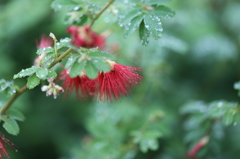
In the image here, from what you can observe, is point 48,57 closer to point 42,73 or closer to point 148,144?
point 42,73

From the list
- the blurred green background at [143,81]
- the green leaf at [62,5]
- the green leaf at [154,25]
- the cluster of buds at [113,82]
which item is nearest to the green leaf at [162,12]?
the green leaf at [154,25]

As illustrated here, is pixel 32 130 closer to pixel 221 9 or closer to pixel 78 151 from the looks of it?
pixel 78 151

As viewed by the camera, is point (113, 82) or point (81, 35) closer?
point (113, 82)

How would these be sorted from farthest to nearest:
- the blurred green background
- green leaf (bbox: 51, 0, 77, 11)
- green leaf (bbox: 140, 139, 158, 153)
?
the blurred green background < green leaf (bbox: 140, 139, 158, 153) < green leaf (bbox: 51, 0, 77, 11)

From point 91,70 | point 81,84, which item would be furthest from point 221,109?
point 91,70

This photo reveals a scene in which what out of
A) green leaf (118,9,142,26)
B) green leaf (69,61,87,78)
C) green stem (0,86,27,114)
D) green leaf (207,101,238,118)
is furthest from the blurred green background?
green leaf (69,61,87,78)

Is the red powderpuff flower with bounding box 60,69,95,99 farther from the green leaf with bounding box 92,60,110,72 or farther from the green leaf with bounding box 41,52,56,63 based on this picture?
the green leaf with bounding box 92,60,110,72

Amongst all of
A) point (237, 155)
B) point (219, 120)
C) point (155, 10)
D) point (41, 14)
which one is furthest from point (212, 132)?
point (41, 14)
